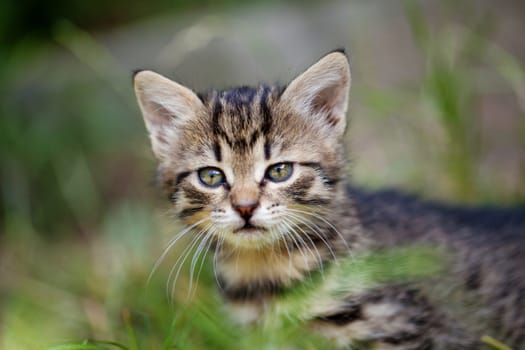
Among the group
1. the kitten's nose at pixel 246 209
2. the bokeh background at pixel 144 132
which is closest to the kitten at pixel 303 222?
the kitten's nose at pixel 246 209

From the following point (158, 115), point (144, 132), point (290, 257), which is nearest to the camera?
point (290, 257)

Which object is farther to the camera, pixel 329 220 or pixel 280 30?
pixel 280 30

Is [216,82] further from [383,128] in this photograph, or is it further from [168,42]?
[383,128]

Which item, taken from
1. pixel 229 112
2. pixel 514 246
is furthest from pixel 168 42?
pixel 514 246

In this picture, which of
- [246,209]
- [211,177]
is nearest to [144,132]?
[211,177]

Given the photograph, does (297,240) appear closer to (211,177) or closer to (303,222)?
(303,222)

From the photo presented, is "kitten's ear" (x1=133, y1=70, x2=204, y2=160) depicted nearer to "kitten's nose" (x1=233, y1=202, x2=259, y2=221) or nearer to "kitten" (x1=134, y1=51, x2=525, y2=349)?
"kitten" (x1=134, y1=51, x2=525, y2=349)

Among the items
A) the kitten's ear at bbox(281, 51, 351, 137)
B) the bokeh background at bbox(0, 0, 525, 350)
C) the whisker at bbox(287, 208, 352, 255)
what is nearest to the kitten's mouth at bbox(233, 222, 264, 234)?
the whisker at bbox(287, 208, 352, 255)
